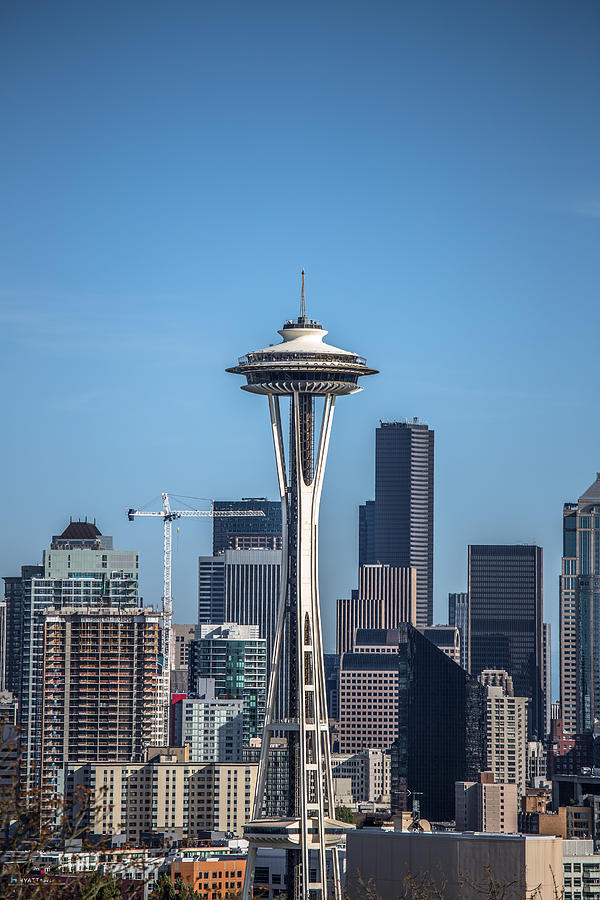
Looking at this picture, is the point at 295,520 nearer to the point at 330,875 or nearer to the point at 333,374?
the point at 333,374

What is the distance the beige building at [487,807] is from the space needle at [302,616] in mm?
52771

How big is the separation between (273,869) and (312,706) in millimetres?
31084

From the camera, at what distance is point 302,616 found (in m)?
94.4

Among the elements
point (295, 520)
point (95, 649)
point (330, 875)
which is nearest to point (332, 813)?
point (330, 875)

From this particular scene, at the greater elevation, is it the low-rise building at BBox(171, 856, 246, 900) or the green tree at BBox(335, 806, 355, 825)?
the green tree at BBox(335, 806, 355, 825)

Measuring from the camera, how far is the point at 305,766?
3755 inches

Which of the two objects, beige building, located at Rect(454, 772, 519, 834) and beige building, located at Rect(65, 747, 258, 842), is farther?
beige building, located at Rect(65, 747, 258, 842)

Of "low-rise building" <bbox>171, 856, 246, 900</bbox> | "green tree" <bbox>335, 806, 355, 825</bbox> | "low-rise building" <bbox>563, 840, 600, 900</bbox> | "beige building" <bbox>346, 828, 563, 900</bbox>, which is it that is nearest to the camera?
"beige building" <bbox>346, 828, 563, 900</bbox>

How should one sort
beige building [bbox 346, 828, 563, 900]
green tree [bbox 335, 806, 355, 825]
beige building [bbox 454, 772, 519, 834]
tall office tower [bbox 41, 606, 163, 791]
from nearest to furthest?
beige building [bbox 346, 828, 563, 900] → beige building [bbox 454, 772, 519, 834] → green tree [bbox 335, 806, 355, 825] → tall office tower [bbox 41, 606, 163, 791]

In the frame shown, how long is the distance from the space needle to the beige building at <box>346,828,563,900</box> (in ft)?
70.4

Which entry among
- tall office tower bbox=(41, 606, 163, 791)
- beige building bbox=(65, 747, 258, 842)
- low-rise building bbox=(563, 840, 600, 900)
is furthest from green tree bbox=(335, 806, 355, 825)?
low-rise building bbox=(563, 840, 600, 900)

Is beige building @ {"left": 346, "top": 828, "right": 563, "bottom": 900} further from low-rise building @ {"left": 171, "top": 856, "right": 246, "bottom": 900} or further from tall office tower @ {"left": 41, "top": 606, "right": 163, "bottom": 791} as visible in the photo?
tall office tower @ {"left": 41, "top": 606, "right": 163, "bottom": 791}

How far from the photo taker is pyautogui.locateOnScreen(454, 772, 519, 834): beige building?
503 feet

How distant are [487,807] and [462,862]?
92.8m
